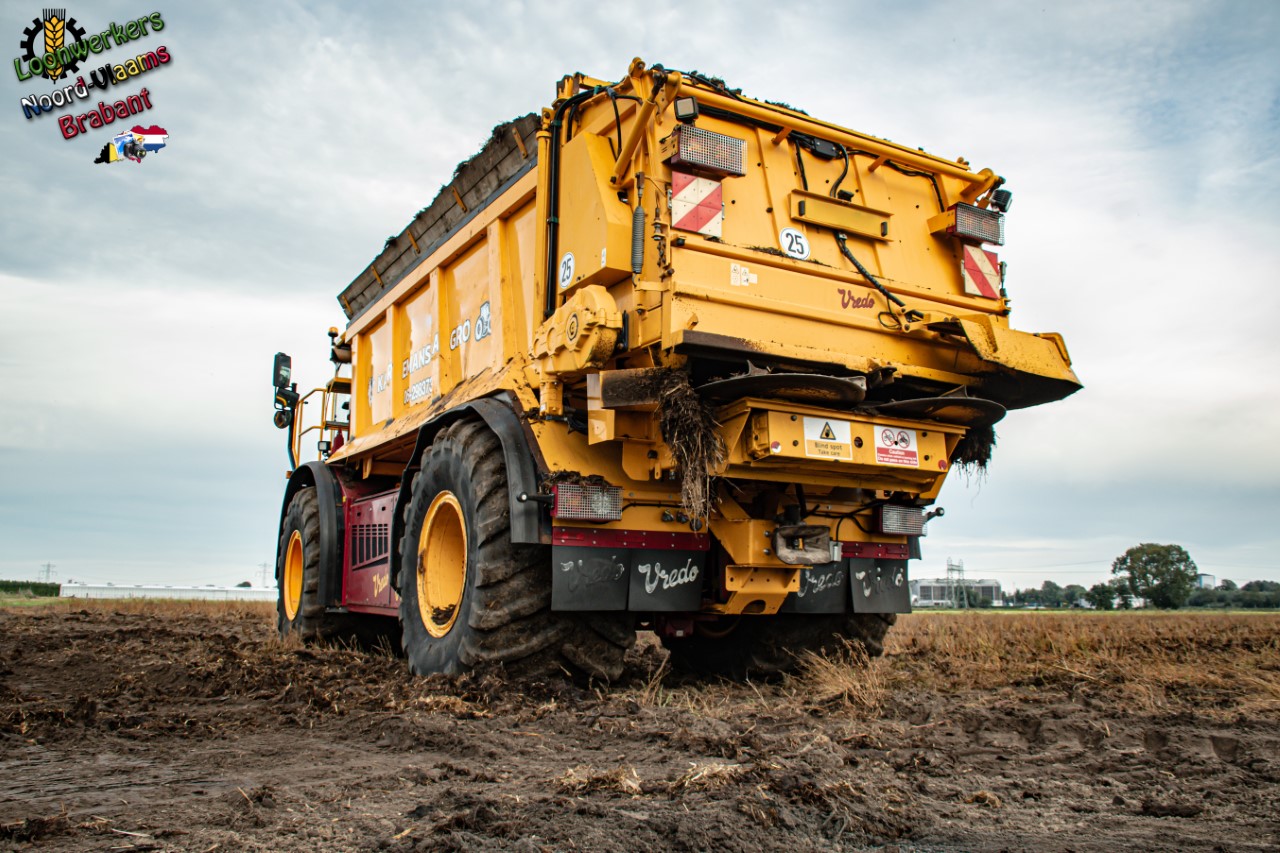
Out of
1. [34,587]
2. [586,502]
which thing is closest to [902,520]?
[586,502]

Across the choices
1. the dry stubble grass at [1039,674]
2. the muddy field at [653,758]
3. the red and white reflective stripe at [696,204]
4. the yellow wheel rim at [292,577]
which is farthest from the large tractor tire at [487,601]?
the yellow wheel rim at [292,577]

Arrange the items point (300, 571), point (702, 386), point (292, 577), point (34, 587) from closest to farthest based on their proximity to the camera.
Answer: point (702, 386) < point (300, 571) < point (292, 577) < point (34, 587)

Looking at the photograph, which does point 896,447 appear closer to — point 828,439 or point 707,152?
point 828,439

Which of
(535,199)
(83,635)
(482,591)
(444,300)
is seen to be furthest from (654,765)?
(83,635)

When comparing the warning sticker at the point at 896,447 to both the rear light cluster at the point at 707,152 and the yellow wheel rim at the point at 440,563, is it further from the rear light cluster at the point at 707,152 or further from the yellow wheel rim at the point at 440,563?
the yellow wheel rim at the point at 440,563

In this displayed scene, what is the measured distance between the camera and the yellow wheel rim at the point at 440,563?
19.8 ft

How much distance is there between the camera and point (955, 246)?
19.6 ft

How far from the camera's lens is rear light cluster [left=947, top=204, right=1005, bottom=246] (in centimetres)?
584

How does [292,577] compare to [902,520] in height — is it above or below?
below

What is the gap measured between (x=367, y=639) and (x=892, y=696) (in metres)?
5.85

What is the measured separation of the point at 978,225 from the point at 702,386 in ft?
7.57

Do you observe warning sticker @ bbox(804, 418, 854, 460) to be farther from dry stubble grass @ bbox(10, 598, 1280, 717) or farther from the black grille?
the black grille

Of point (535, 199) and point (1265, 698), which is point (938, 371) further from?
point (535, 199)

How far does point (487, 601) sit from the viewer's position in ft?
17.0
